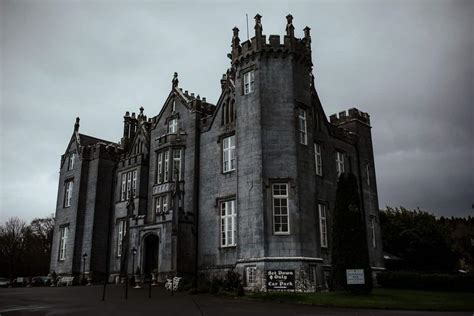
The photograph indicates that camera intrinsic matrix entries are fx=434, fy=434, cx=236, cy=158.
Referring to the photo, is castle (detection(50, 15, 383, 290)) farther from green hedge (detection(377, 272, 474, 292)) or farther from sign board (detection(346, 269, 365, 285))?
sign board (detection(346, 269, 365, 285))

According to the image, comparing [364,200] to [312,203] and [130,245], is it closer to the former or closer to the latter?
[312,203]

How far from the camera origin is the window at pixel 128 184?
37.4m

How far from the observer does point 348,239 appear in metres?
22.5

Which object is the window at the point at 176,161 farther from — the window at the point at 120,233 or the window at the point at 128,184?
the window at the point at 120,233

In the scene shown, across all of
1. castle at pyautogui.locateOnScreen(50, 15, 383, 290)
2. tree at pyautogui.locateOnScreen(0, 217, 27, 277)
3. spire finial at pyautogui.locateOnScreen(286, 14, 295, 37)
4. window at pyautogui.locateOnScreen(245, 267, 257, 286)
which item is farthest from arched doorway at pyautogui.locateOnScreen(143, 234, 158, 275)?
tree at pyautogui.locateOnScreen(0, 217, 27, 277)

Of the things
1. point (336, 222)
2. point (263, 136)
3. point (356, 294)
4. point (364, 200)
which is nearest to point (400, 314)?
point (356, 294)

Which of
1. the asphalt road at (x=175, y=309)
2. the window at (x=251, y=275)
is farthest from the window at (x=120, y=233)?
the asphalt road at (x=175, y=309)

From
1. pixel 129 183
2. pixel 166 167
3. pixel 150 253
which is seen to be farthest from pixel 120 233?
pixel 166 167

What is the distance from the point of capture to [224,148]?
101ft

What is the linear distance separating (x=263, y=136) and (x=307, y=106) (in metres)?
4.10

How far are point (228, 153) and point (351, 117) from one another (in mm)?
13111

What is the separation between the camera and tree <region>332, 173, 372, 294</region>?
21.9 m

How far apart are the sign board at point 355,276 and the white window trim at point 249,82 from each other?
13.0 meters

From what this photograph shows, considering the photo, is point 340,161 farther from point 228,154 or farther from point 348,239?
point 348,239
